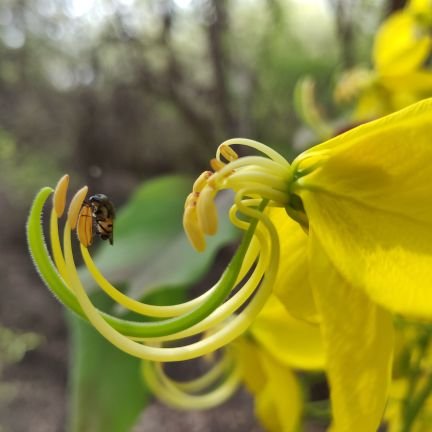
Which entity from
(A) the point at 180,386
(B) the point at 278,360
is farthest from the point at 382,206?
(A) the point at 180,386

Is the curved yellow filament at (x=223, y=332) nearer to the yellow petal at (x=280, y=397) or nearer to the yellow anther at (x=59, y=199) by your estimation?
the yellow anther at (x=59, y=199)

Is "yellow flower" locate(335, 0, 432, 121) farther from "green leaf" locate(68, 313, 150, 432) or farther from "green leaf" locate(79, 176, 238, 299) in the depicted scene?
"green leaf" locate(68, 313, 150, 432)

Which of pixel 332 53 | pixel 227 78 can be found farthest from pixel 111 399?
pixel 332 53

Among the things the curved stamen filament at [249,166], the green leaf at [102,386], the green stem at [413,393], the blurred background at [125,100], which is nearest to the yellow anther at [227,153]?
the curved stamen filament at [249,166]

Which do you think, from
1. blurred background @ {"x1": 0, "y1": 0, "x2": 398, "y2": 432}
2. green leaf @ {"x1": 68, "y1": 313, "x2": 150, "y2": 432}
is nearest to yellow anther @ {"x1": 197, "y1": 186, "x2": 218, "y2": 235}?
green leaf @ {"x1": 68, "y1": 313, "x2": 150, "y2": 432}

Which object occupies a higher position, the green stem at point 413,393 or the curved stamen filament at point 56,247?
the curved stamen filament at point 56,247

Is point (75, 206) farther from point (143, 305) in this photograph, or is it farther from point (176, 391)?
Answer: point (176, 391)

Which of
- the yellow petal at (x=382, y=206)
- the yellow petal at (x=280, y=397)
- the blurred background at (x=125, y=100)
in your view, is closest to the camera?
the yellow petal at (x=382, y=206)
